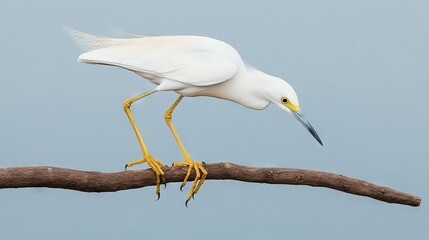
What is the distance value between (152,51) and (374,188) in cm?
131

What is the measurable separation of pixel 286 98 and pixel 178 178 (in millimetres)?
642

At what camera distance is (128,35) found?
14.5ft

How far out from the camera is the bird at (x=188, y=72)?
13.7 feet

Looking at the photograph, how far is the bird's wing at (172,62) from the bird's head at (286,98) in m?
0.21

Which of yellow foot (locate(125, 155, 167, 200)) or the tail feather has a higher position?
the tail feather

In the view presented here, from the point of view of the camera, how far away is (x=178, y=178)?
4.34 metres

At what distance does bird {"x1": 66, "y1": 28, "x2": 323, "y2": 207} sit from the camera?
418cm

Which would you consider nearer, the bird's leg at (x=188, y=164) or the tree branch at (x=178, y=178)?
the tree branch at (x=178, y=178)

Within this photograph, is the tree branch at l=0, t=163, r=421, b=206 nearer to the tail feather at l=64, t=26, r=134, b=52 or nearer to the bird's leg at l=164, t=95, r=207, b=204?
the bird's leg at l=164, t=95, r=207, b=204

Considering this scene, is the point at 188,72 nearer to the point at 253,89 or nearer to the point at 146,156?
the point at 253,89

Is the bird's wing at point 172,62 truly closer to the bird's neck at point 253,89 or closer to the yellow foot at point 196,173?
the bird's neck at point 253,89

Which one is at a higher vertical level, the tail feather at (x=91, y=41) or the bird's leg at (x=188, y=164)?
the tail feather at (x=91, y=41)

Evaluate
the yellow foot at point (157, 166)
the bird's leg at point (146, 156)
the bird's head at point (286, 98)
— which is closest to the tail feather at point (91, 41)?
the bird's leg at point (146, 156)

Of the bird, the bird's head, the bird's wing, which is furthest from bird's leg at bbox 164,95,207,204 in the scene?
the bird's head
